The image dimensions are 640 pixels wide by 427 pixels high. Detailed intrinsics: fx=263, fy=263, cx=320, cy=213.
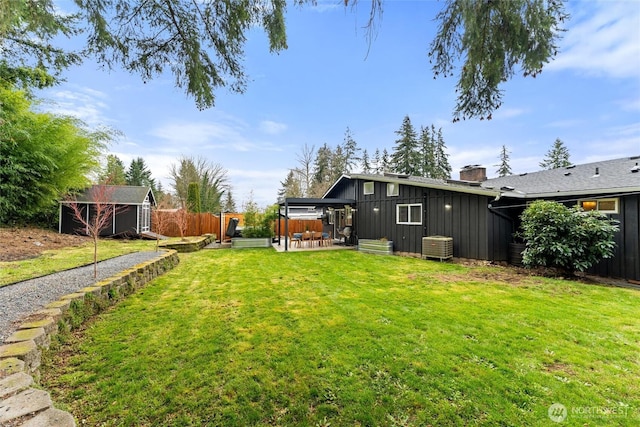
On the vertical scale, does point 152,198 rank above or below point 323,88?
below

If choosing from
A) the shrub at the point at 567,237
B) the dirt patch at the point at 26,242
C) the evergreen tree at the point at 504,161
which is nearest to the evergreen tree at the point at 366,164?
the evergreen tree at the point at 504,161

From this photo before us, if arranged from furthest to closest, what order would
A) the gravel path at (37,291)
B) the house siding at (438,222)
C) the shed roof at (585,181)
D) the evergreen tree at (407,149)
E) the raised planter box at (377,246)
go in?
1. the evergreen tree at (407,149)
2. the raised planter box at (377,246)
3. the house siding at (438,222)
4. the shed roof at (585,181)
5. the gravel path at (37,291)

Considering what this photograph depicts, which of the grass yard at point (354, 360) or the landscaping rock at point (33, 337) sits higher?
the landscaping rock at point (33, 337)

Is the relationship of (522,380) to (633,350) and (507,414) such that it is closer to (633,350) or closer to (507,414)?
(507,414)

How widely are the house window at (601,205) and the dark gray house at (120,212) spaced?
18706 millimetres

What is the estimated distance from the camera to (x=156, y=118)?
9078 mm

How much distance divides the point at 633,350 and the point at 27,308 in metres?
7.25

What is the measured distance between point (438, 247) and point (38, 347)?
361 inches

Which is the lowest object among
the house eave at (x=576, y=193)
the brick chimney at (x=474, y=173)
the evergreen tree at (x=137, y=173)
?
the house eave at (x=576, y=193)

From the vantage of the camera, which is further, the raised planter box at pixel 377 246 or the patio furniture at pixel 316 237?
the patio furniture at pixel 316 237

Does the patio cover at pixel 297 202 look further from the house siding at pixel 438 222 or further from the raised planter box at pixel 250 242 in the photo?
the raised planter box at pixel 250 242

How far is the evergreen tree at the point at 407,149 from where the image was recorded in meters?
26.0

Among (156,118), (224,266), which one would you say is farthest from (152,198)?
(224,266)

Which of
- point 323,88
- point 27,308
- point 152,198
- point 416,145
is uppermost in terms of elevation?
point 416,145
